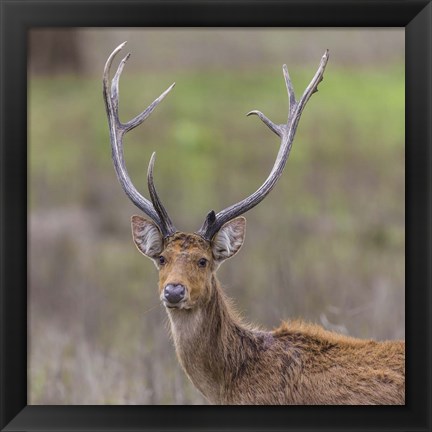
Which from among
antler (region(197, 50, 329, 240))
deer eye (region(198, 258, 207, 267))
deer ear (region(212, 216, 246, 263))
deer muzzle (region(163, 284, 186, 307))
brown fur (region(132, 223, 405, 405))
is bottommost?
brown fur (region(132, 223, 405, 405))

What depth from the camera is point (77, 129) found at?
2462 centimetres

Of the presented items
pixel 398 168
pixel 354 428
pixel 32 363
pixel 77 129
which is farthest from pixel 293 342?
pixel 77 129

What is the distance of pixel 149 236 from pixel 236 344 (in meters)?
1.01

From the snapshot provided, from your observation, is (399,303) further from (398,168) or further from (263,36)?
(263,36)

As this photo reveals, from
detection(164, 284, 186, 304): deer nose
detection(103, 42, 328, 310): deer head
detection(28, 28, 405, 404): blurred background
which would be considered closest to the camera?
detection(164, 284, 186, 304): deer nose

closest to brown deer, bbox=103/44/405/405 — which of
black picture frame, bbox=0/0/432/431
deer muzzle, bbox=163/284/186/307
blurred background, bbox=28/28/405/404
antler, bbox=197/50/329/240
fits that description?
antler, bbox=197/50/329/240

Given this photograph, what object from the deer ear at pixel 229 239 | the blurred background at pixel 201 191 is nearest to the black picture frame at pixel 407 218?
the deer ear at pixel 229 239

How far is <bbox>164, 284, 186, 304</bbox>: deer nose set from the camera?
729 centimetres

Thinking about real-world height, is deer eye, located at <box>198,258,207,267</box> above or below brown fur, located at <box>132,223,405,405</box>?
above

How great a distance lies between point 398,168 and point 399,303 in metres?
7.78

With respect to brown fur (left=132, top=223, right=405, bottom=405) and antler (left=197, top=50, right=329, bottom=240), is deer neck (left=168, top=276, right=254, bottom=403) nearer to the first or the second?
brown fur (left=132, top=223, right=405, bottom=405)

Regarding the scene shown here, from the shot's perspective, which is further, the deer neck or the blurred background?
the blurred background

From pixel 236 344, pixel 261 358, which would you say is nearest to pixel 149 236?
pixel 236 344

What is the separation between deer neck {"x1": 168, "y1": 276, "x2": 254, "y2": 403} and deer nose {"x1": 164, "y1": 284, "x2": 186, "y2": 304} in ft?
1.36
